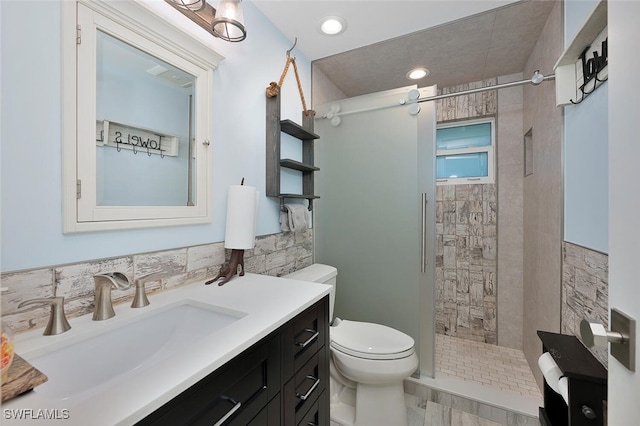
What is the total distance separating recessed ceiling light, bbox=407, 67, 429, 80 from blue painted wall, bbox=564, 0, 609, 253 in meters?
0.97

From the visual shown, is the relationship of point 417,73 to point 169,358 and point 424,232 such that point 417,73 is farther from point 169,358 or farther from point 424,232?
point 169,358

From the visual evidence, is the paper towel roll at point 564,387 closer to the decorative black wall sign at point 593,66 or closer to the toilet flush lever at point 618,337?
the toilet flush lever at point 618,337

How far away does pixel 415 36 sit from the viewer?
1.73m

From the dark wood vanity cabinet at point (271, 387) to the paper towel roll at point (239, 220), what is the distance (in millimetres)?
451

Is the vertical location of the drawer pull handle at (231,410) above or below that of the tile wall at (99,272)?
Result: below

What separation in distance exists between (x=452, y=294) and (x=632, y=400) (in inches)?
87.9

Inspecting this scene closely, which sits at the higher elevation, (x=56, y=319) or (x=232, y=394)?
(x=56, y=319)

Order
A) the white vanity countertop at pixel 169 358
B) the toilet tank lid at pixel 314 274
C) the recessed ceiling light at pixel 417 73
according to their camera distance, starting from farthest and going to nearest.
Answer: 1. the recessed ceiling light at pixel 417 73
2. the toilet tank lid at pixel 314 274
3. the white vanity countertop at pixel 169 358

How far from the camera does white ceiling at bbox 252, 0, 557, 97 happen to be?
1476 mm

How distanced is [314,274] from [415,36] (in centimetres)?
175

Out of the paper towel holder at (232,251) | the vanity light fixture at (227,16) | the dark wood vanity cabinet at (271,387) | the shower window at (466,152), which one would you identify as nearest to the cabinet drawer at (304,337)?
the dark wood vanity cabinet at (271,387)

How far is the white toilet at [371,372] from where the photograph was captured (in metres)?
1.37

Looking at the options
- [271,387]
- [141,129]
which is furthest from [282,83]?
[271,387]

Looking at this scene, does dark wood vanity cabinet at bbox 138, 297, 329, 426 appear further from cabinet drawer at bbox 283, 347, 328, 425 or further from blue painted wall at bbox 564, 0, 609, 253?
blue painted wall at bbox 564, 0, 609, 253
